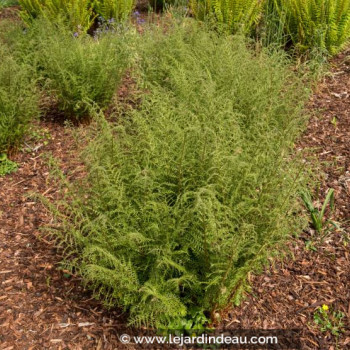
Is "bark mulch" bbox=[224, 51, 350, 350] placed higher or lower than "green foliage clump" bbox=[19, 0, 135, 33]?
lower

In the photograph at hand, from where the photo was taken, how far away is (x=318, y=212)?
314 cm

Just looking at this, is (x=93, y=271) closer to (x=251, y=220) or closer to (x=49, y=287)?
(x=49, y=287)

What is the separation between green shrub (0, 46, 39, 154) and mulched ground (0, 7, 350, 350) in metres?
0.39

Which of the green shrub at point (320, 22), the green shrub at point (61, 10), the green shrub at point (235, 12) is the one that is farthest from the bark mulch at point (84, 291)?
the green shrub at point (61, 10)

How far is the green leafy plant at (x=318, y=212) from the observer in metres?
3.05

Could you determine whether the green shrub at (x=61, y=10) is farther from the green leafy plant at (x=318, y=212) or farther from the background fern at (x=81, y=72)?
the green leafy plant at (x=318, y=212)

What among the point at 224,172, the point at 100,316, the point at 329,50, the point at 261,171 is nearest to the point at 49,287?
the point at 100,316

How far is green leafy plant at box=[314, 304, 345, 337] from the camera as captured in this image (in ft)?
8.38

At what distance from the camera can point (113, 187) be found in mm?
2445

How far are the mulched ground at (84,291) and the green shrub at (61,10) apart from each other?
2.70 m

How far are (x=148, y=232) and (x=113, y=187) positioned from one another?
1.03 ft

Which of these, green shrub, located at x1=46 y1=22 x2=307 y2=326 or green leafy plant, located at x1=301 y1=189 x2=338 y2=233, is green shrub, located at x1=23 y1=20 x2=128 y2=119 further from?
green leafy plant, located at x1=301 y1=189 x2=338 y2=233

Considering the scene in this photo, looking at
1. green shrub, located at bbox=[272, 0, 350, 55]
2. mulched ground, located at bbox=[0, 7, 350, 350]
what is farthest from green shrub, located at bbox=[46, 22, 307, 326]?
green shrub, located at bbox=[272, 0, 350, 55]

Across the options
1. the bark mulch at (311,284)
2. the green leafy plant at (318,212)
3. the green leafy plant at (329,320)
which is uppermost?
the green leafy plant at (318,212)
